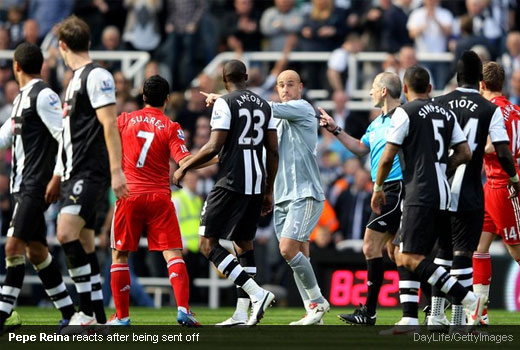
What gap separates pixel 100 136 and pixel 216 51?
493 inches

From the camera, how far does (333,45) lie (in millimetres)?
21516

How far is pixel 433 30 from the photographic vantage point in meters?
21.2

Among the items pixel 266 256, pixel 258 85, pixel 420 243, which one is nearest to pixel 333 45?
pixel 258 85

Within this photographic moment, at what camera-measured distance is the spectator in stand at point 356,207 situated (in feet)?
60.6

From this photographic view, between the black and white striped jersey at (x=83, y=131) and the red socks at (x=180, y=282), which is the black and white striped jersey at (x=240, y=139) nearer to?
the red socks at (x=180, y=282)

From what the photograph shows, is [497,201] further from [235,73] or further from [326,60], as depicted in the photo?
[326,60]

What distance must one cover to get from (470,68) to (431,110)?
0.94 metres

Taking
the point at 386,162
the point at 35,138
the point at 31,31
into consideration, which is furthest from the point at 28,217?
the point at 31,31

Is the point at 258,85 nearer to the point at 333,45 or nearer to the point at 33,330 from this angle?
the point at 333,45

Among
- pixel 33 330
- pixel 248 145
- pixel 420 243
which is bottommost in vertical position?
pixel 33 330

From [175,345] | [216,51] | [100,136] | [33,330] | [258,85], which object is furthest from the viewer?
[216,51]

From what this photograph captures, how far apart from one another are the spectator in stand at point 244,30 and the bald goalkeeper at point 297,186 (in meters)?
9.05

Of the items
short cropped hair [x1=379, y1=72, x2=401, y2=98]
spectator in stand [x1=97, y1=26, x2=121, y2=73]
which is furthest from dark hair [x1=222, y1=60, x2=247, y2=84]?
spectator in stand [x1=97, y1=26, x2=121, y2=73]

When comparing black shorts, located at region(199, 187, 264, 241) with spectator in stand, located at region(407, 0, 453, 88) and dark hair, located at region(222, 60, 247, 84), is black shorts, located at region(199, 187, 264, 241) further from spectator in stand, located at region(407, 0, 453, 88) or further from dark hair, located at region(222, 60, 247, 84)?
spectator in stand, located at region(407, 0, 453, 88)
